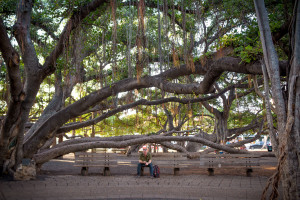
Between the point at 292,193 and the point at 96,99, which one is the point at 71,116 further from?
the point at 292,193

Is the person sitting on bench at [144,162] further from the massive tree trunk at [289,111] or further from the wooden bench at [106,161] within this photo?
the massive tree trunk at [289,111]

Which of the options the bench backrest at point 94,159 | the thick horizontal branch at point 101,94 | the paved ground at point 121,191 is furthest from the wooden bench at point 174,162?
the thick horizontal branch at point 101,94

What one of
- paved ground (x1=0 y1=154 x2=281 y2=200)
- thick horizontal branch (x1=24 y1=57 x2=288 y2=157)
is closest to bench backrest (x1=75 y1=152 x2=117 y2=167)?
thick horizontal branch (x1=24 y1=57 x2=288 y2=157)

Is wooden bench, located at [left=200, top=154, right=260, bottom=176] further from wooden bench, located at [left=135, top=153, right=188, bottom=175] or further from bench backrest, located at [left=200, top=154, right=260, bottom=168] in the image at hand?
wooden bench, located at [left=135, top=153, right=188, bottom=175]

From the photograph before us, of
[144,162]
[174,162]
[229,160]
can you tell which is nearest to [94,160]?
[144,162]

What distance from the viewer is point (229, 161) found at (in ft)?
26.9

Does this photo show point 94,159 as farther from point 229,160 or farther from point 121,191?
point 229,160

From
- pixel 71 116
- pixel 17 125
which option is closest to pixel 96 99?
pixel 71 116

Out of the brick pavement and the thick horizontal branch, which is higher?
the thick horizontal branch

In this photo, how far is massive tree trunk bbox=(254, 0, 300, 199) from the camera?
3.89m

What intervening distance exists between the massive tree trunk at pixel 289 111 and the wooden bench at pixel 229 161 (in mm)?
3866

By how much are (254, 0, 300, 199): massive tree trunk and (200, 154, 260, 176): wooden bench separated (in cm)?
387

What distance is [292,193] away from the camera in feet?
12.7

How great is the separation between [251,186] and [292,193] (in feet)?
6.70
